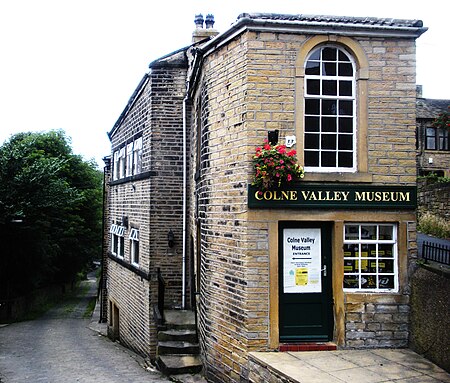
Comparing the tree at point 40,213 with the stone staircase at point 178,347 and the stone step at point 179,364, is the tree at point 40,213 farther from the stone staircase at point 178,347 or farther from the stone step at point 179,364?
the stone step at point 179,364

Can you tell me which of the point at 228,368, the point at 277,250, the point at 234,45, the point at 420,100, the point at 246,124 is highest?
the point at 420,100

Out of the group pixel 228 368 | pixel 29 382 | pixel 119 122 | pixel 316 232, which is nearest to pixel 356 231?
pixel 316 232

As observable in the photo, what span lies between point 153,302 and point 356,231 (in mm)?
6758

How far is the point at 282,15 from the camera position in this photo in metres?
8.98

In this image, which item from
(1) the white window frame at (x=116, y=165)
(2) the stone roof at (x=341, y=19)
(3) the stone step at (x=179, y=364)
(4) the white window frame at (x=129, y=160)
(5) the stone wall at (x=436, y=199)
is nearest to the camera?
(2) the stone roof at (x=341, y=19)

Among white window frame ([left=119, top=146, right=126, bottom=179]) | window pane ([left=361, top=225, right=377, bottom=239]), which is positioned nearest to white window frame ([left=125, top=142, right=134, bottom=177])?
white window frame ([left=119, top=146, right=126, bottom=179])

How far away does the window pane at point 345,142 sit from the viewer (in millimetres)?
9367

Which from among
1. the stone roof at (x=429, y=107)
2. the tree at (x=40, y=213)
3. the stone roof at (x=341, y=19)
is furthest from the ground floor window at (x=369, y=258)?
the stone roof at (x=429, y=107)

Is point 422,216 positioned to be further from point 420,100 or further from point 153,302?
point 420,100

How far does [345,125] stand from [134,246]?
9462 mm

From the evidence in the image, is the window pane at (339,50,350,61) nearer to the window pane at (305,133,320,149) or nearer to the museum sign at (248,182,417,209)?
the window pane at (305,133,320,149)

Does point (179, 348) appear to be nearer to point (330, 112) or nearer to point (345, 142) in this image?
point (345, 142)

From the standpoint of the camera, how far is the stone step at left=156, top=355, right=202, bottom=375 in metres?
11.2

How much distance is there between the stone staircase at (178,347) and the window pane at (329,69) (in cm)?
639
